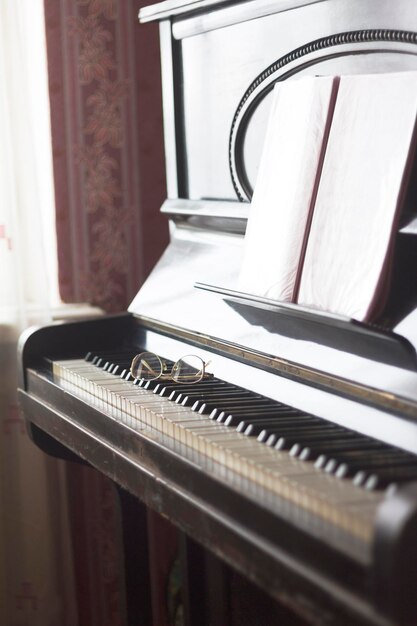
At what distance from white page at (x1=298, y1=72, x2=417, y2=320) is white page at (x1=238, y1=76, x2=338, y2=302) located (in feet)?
0.10

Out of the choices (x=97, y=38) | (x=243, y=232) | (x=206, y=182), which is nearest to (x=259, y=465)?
(x=243, y=232)

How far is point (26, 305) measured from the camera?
2.39 metres

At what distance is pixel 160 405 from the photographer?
1.48 m

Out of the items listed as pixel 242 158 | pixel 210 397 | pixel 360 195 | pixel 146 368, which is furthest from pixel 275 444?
pixel 242 158

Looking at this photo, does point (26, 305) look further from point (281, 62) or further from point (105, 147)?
point (281, 62)

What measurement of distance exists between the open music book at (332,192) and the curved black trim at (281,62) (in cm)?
7

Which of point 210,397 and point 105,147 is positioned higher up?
point 105,147

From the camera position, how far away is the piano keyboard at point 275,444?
102 centimetres

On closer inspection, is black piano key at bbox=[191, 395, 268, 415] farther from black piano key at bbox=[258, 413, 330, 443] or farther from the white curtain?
the white curtain

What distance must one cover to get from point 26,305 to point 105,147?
1.64ft

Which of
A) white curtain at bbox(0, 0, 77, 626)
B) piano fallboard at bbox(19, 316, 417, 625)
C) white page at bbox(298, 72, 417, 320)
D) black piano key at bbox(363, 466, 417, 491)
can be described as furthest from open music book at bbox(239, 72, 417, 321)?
white curtain at bbox(0, 0, 77, 626)

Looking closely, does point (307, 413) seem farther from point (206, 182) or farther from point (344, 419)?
point (206, 182)

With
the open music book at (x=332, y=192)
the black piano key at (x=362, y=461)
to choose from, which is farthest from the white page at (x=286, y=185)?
the black piano key at (x=362, y=461)

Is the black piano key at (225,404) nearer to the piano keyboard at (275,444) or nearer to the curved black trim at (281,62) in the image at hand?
the piano keyboard at (275,444)
